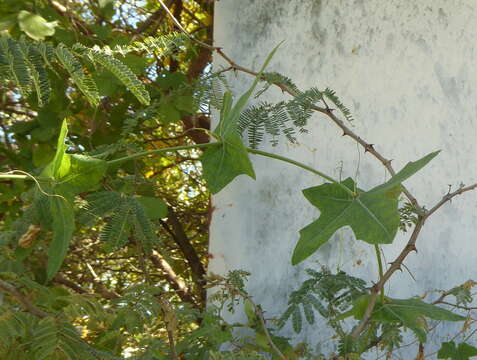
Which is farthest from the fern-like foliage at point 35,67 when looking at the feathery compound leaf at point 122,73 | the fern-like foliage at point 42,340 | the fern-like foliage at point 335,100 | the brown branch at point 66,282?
the brown branch at point 66,282

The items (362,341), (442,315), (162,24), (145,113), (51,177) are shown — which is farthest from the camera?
(162,24)

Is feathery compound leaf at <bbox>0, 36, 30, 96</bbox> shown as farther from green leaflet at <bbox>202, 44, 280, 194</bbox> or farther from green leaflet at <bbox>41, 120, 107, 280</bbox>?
green leaflet at <bbox>202, 44, 280, 194</bbox>

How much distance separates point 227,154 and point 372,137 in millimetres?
852

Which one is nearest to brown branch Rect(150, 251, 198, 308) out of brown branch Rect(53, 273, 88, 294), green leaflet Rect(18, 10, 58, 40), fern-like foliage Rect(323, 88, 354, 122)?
brown branch Rect(53, 273, 88, 294)

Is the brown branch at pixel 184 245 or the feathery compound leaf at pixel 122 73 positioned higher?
the brown branch at pixel 184 245

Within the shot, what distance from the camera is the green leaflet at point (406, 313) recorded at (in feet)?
4.92

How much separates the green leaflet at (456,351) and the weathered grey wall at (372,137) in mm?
245

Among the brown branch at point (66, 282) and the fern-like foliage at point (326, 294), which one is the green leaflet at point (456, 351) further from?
the brown branch at point (66, 282)

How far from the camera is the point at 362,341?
164cm

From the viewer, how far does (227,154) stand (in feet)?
4.72

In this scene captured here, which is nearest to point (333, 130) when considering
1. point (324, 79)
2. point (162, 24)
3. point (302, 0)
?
point (324, 79)

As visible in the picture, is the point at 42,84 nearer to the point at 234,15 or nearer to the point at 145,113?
the point at 145,113

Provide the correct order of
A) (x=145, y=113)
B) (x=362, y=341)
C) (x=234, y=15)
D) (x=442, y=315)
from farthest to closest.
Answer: (x=234, y=15)
(x=145, y=113)
(x=362, y=341)
(x=442, y=315)

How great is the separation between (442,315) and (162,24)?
208 centimetres
